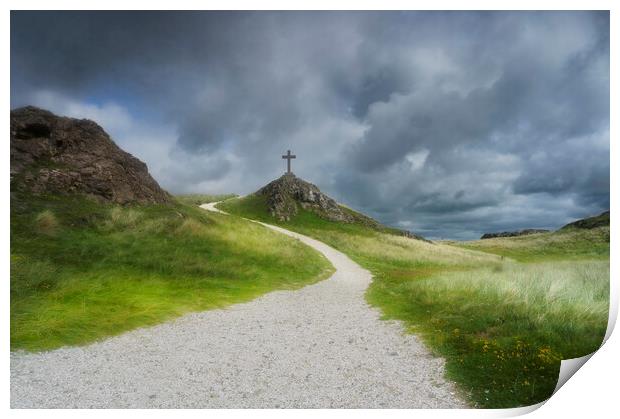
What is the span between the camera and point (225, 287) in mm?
18141

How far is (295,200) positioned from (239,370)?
6009cm

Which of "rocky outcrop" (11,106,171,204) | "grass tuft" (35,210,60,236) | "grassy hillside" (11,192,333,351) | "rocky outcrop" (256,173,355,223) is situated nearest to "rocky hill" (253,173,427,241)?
"rocky outcrop" (256,173,355,223)

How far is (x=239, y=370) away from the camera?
28.6ft

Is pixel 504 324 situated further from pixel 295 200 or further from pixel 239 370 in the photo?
pixel 295 200

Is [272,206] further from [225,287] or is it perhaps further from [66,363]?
[66,363]

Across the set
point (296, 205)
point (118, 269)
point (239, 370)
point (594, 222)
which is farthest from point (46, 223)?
point (594, 222)

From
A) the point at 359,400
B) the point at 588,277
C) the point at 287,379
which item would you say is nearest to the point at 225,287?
the point at 287,379

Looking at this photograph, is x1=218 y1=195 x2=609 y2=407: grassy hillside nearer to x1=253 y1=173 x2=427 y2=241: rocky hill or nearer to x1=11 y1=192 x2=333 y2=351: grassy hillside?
x1=11 y1=192 x2=333 y2=351: grassy hillside

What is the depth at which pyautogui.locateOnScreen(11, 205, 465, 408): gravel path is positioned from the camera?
24.7 feet

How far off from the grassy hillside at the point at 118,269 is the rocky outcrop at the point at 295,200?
3563 centimetres

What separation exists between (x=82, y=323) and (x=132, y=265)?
21.8 feet

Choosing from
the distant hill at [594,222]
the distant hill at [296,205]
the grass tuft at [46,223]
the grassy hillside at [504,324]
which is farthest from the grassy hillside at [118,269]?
the distant hill at [594,222]

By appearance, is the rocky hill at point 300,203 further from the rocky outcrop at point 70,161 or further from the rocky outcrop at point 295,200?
the rocky outcrop at point 70,161

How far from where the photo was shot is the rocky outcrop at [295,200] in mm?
64375
